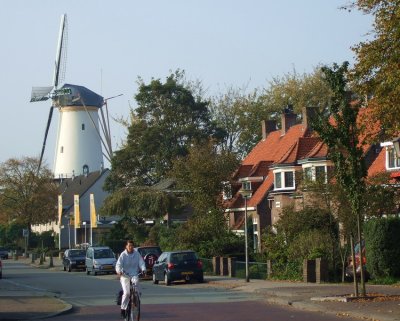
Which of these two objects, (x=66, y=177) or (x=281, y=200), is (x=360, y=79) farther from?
(x=66, y=177)

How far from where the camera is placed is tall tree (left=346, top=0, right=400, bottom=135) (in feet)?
77.3

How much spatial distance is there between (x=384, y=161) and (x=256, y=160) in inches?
807

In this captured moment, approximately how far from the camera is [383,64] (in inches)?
966

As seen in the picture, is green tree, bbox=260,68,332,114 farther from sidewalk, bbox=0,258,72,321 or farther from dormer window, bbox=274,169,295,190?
sidewalk, bbox=0,258,72,321

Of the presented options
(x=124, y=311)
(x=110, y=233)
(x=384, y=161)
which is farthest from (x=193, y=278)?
(x=110, y=233)

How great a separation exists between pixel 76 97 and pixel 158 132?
111 feet

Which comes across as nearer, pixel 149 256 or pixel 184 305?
pixel 184 305

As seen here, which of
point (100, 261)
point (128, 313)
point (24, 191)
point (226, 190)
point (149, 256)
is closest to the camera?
point (128, 313)

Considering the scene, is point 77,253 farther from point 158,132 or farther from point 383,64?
point 383,64

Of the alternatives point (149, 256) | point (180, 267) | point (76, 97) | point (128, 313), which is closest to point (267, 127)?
point (149, 256)

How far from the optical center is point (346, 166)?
2502 centimetres

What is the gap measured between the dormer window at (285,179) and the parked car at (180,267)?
15558mm

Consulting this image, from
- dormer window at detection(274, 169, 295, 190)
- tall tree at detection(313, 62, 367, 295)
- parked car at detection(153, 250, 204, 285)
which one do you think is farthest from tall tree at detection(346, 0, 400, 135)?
dormer window at detection(274, 169, 295, 190)

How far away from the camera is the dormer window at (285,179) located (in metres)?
54.0
